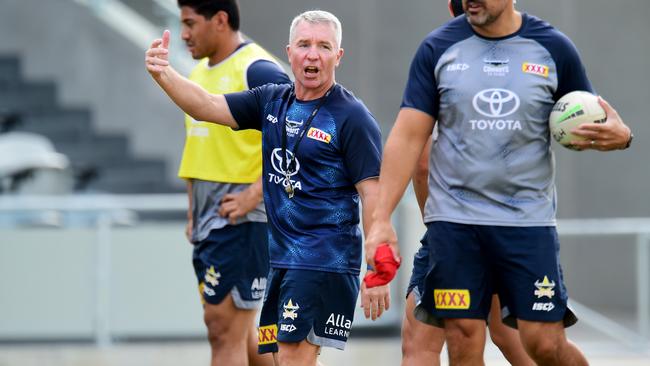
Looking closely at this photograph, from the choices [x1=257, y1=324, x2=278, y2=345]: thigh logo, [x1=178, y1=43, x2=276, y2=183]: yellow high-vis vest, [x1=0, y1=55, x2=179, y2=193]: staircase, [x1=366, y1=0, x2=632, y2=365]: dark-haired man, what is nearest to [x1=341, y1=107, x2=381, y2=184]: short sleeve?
[x1=366, y1=0, x2=632, y2=365]: dark-haired man

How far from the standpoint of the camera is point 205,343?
40.3ft

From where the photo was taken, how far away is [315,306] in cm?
635

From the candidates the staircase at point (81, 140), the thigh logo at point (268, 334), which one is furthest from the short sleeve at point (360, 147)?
the staircase at point (81, 140)

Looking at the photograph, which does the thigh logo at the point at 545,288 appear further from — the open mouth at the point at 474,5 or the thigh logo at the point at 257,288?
the thigh logo at the point at 257,288

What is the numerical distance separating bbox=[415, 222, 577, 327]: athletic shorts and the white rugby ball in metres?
0.48

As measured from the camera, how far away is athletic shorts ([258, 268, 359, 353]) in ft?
20.7

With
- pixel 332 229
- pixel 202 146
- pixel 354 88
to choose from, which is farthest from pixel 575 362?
pixel 354 88

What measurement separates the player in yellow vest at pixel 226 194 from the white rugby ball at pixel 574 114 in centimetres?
198

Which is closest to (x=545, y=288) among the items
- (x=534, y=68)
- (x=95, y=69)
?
(x=534, y=68)

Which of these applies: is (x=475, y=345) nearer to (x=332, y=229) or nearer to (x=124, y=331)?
(x=332, y=229)

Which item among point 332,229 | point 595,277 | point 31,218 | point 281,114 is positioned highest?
point 281,114

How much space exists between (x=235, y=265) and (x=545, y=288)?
2.10 meters

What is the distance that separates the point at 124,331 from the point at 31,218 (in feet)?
4.39

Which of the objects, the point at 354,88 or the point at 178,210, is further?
the point at 354,88
